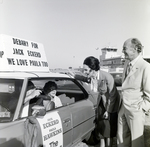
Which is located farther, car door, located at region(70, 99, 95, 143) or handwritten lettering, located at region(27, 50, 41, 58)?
handwritten lettering, located at region(27, 50, 41, 58)

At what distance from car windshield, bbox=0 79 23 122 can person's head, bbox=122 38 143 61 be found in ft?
4.27

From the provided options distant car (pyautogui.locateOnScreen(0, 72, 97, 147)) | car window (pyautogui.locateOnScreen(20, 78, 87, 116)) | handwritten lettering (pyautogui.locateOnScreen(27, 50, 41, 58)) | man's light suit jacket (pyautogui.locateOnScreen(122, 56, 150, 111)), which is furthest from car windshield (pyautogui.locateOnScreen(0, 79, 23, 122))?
man's light suit jacket (pyautogui.locateOnScreen(122, 56, 150, 111))

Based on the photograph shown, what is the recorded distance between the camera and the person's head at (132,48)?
2.28 m

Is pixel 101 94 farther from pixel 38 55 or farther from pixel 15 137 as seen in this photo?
pixel 15 137

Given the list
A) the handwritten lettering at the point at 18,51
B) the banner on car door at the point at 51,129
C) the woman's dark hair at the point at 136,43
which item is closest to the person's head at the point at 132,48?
the woman's dark hair at the point at 136,43

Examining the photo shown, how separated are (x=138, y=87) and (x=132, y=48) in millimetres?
469

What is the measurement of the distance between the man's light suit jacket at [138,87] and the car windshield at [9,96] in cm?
128

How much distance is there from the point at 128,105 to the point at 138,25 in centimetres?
108

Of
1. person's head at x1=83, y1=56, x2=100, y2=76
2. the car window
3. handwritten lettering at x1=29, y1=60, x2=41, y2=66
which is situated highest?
handwritten lettering at x1=29, y1=60, x2=41, y2=66

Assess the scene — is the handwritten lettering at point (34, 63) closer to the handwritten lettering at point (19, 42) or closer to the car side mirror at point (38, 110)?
the handwritten lettering at point (19, 42)

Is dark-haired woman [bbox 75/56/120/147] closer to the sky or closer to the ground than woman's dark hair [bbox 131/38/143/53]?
closer to the ground

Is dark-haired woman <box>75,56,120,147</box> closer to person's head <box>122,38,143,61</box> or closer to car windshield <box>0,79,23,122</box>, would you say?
person's head <box>122,38,143,61</box>

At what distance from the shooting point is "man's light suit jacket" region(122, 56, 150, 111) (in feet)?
7.20

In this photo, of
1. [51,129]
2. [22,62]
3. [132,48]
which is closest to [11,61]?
[22,62]
